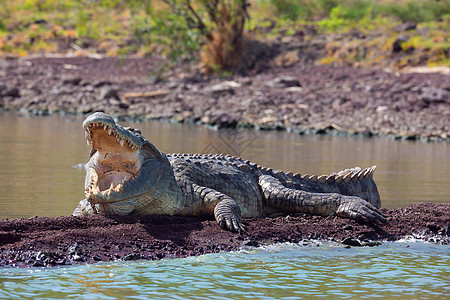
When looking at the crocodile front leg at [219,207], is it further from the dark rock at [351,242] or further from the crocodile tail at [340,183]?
the crocodile tail at [340,183]

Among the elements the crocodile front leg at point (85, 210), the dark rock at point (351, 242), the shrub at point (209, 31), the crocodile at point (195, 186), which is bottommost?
the dark rock at point (351, 242)

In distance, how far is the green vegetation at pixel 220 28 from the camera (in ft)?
79.7

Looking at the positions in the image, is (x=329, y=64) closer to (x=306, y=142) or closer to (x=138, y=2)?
(x=138, y=2)

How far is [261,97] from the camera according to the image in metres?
20.4

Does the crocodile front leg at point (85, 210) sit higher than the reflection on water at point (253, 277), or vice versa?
the crocodile front leg at point (85, 210)

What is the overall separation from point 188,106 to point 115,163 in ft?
48.2

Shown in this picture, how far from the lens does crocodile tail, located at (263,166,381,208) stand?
24.9 feet

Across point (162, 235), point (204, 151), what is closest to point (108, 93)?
point (204, 151)

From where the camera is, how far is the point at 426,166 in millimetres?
11984

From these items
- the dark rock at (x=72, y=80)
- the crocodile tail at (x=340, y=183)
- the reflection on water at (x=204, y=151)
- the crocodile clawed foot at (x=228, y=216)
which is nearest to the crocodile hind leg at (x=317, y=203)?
the crocodile tail at (x=340, y=183)

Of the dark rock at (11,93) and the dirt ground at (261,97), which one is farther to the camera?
the dark rock at (11,93)

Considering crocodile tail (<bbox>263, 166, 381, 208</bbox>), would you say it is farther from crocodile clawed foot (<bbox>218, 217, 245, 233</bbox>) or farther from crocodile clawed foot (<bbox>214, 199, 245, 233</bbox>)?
crocodile clawed foot (<bbox>218, 217, 245, 233</bbox>)

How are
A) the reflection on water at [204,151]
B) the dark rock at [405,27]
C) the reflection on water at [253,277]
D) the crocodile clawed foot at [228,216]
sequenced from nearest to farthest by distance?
the reflection on water at [253,277] < the crocodile clawed foot at [228,216] < the reflection on water at [204,151] < the dark rock at [405,27]

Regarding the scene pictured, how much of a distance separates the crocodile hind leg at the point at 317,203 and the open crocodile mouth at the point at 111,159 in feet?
5.13
